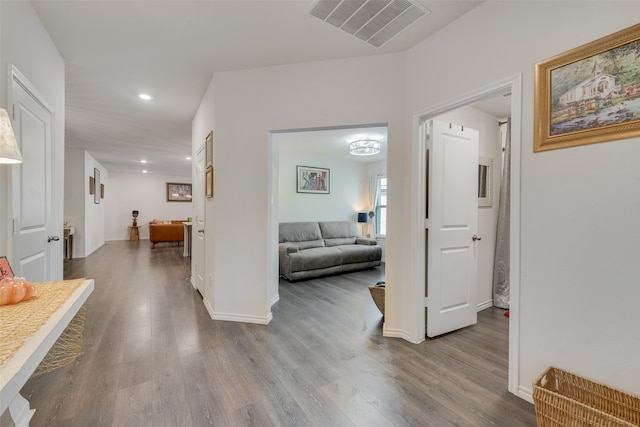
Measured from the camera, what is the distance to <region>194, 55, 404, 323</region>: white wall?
8.69 ft

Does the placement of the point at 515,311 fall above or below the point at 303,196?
below

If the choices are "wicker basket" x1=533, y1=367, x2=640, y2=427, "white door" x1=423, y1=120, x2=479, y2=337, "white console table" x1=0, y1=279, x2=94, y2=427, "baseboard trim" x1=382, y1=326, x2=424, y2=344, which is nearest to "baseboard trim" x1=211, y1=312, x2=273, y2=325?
"baseboard trim" x1=382, y1=326, x2=424, y2=344

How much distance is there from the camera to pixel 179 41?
238 cm

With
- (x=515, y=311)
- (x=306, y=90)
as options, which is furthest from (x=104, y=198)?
(x=515, y=311)

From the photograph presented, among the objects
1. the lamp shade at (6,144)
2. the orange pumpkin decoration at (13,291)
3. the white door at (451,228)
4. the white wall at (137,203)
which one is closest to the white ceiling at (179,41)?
the white door at (451,228)

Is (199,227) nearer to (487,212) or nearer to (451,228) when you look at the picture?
(451,228)

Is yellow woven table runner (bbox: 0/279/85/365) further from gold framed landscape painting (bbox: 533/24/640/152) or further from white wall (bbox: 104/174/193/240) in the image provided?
white wall (bbox: 104/174/193/240)

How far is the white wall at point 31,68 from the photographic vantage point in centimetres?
167

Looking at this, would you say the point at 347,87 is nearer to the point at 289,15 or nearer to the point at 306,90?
the point at 306,90

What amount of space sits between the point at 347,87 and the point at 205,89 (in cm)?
180

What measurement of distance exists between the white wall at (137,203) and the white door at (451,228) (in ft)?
34.2

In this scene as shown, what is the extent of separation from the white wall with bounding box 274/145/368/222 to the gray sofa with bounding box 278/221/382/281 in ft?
1.40

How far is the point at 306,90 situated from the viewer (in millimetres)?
2750

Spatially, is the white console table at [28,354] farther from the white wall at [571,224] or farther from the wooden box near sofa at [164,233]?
the wooden box near sofa at [164,233]
